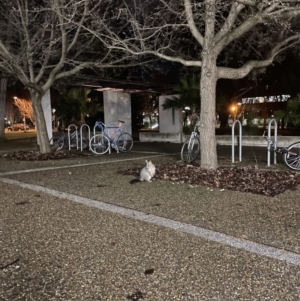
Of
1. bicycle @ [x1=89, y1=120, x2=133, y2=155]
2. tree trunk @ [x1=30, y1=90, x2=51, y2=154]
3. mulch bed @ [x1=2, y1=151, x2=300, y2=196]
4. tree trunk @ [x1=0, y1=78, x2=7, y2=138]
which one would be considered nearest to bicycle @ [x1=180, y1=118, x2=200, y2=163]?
mulch bed @ [x1=2, y1=151, x2=300, y2=196]

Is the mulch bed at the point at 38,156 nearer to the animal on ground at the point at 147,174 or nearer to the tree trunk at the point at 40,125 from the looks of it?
the tree trunk at the point at 40,125

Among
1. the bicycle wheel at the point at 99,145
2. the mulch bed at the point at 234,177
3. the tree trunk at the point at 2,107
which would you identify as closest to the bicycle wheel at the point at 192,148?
the mulch bed at the point at 234,177

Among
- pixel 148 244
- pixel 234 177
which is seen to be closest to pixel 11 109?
pixel 234 177

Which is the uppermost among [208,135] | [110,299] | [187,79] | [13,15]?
[13,15]

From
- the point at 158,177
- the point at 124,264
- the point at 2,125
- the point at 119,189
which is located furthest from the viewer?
the point at 2,125

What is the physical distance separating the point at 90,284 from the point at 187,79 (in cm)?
1370

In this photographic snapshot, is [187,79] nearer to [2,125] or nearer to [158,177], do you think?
[158,177]

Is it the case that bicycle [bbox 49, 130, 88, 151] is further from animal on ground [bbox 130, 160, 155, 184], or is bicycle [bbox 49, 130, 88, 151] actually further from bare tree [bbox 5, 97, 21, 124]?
bare tree [bbox 5, 97, 21, 124]

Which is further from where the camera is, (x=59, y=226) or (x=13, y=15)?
(x=13, y=15)

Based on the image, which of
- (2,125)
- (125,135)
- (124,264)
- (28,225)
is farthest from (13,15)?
(2,125)

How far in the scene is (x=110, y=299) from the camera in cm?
263

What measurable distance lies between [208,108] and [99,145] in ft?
18.1

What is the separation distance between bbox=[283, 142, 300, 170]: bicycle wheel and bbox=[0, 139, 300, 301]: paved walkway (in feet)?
6.78

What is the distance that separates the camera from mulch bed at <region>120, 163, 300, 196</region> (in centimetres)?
611
